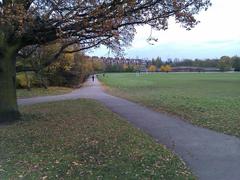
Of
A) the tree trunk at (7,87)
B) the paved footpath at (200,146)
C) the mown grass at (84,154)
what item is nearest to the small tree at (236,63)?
the paved footpath at (200,146)

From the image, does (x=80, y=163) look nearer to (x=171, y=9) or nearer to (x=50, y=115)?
(x=171, y=9)

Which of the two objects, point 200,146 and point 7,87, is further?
point 7,87

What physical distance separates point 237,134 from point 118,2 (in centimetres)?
536

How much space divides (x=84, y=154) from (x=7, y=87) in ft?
25.4

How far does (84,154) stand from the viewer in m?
9.62

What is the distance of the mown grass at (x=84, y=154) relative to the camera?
808cm

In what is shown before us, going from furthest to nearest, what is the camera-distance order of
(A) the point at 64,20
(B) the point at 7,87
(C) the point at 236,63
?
(C) the point at 236,63
(B) the point at 7,87
(A) the point at 64,20

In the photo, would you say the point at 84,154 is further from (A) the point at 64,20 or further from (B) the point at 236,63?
(B) the point at 236,63

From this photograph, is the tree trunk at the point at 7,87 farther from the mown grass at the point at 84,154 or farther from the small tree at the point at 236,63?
the small tree at the point at 236,63

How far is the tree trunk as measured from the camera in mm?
16203

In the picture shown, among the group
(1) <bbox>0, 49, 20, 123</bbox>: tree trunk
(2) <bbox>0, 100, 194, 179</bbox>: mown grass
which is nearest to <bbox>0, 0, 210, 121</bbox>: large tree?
(1) <bbox>0, 49, 20, 123</bbox>: tree trunk

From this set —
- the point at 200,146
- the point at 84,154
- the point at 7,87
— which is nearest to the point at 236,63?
the point at 7,87

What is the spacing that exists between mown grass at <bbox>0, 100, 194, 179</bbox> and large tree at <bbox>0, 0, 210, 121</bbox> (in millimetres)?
2601

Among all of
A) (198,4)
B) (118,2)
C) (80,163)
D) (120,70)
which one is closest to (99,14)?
(118,2)
